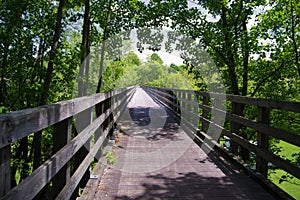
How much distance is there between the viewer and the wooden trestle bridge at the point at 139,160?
68.1 inches

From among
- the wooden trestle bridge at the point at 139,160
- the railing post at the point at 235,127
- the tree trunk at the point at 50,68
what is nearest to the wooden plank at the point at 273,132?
the wooden trestle bridge at the point at 139,160

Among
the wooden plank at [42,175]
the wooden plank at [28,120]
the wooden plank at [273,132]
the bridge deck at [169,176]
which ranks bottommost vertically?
the bridge deck at [169,176]

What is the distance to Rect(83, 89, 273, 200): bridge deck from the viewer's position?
3559 mm

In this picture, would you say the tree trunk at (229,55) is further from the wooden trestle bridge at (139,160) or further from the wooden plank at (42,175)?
the wooden plank at (42,175)

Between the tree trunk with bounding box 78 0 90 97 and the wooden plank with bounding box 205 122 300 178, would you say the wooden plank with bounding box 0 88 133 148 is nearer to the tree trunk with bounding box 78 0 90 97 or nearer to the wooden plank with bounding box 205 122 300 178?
the wooden plank with bounding box 205 122 300 178

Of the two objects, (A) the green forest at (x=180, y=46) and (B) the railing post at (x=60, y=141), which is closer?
(B) the railing post at (x=60, y=141)

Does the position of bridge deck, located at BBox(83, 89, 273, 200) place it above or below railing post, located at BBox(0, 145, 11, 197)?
below

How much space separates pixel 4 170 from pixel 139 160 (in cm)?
378

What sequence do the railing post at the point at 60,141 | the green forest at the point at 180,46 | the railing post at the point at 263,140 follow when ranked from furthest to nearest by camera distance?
the green forest at the point at 180,46 < the railing post at the point at 263,140 < the railing post at the point at 60,141

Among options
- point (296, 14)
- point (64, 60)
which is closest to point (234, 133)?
point (296, 14)

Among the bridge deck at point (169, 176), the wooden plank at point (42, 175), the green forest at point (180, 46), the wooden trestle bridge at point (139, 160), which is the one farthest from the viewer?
the green forest at point (180, 46)

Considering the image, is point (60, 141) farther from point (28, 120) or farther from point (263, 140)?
point (263, 140)

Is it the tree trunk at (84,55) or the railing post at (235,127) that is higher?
the tree trunk at (84,55)

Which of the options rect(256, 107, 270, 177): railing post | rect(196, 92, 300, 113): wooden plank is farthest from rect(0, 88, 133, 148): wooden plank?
rect(256, 107, 270, 177): railing post
